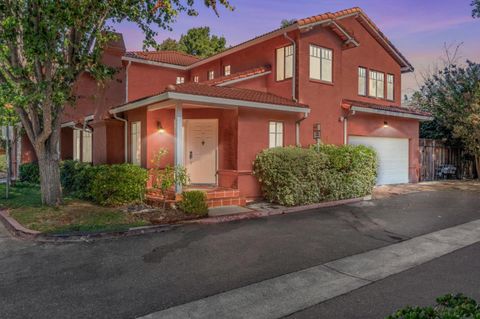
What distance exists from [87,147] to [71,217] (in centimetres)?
838

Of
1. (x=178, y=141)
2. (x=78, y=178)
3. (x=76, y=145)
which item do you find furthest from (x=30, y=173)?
(x=178, y=141)

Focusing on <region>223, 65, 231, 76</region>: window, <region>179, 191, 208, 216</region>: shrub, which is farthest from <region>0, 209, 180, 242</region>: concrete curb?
<region>223, 65, 231, 76</region>: window

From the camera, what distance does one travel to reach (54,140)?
31.6 feet

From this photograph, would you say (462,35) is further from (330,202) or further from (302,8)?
(330,202)

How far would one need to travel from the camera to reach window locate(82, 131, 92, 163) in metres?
15.7

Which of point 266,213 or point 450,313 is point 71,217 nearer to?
point 266,213

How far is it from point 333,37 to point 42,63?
35.6 ft

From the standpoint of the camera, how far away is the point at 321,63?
13742 millimetres

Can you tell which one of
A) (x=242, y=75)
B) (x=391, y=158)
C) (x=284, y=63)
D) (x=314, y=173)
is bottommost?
(x=314, y=173)

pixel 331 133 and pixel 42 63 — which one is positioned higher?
pixel 42 63

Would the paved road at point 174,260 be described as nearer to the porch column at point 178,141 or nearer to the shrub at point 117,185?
the porch column at point 178,141

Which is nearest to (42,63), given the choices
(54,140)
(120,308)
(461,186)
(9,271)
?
(54,140)

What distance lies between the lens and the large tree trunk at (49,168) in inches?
376

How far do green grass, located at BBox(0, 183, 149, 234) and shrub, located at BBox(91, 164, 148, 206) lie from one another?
1.17 ft
